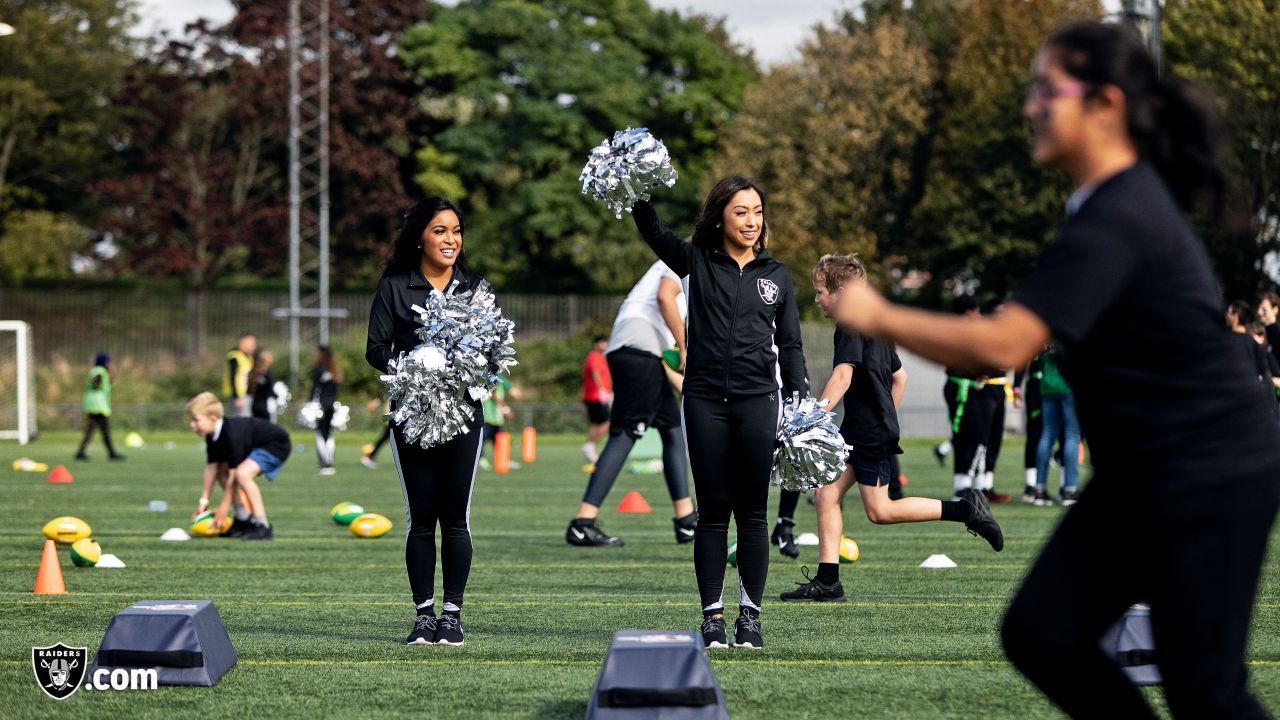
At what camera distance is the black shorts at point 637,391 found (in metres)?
11.3

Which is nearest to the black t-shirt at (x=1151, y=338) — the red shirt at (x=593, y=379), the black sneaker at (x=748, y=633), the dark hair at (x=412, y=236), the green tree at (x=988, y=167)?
the black sneaker at (x=748, y=633)

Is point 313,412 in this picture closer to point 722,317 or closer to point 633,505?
point 633,505

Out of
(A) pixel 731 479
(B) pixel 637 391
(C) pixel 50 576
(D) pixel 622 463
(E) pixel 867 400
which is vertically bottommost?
(C) pixel 50 576

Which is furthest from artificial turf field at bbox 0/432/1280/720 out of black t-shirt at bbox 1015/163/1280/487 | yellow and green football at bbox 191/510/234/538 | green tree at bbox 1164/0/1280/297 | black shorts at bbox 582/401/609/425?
green tree at bbox 1164/0/1280/297

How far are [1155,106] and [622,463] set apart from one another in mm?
8181

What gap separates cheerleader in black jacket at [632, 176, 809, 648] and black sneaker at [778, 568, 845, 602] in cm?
155

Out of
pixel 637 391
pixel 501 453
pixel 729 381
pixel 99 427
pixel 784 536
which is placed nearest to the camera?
pixel 729 381

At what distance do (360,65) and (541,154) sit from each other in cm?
628

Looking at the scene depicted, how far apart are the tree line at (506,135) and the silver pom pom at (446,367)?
36066mm

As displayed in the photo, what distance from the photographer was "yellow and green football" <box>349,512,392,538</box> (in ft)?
40.8

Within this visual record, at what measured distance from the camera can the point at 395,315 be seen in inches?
273

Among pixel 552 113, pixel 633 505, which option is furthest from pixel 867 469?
pixel 552 113

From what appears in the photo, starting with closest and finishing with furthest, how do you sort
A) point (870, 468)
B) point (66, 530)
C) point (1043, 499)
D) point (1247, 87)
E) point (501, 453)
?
point (870, 468) → point (66, 530) → point (1043, 499) → point (501, 453) → point (1247, 87)

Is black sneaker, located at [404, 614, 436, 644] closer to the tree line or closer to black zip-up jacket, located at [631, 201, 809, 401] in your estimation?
black zip-up jacket, located at [631, 201, 809, 401]
